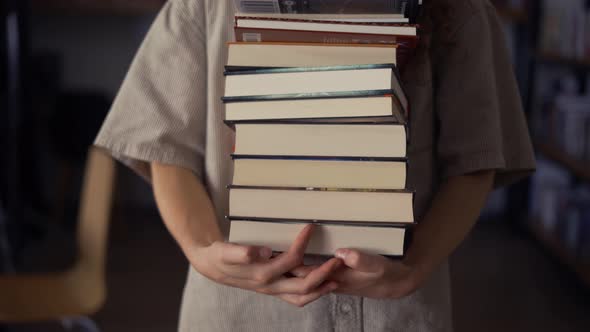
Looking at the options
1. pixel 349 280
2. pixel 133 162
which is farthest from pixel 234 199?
pixel 133 162

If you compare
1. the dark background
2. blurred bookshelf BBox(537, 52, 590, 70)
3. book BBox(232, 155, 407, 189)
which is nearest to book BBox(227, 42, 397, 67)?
book BBox(232, 155, 407, 189)

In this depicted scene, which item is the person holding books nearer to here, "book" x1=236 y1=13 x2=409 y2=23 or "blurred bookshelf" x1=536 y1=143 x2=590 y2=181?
"book" x1=236 y1=13 x2=409 y2=23

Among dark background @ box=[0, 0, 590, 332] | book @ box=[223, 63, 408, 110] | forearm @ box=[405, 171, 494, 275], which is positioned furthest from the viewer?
dark background @ box=[0, 0, 590, 332]

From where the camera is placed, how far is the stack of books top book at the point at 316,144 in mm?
731

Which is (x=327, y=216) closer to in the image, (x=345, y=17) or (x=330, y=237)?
(x=330, y=237)

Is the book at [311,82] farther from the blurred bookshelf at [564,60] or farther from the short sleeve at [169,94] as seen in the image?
the blurred bookshelf at [564,60]

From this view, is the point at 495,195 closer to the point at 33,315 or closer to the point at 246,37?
the point at 33,315

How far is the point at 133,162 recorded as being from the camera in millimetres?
997

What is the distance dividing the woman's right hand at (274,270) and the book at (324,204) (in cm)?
3

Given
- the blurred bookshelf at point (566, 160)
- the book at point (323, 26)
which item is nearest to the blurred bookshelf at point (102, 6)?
the blurred bookshelf at point (566, 160)

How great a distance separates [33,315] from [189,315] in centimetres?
129

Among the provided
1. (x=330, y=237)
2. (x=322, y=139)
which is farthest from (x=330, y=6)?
(x=330, y=237)

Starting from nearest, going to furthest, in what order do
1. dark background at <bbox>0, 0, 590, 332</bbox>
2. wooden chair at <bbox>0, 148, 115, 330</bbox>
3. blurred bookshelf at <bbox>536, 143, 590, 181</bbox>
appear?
1. wooden chair at <bbox>0, 148, 115, 330</bbox>
2. dark background at <bbox>0, 0, 590, 332</bbox>
3. blurred bookshelf at <bbox>536, 143, 590, 181</bbox>

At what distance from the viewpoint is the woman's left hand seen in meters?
0.72
